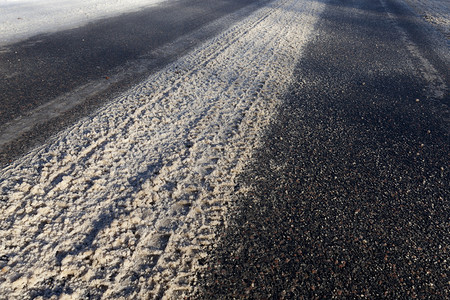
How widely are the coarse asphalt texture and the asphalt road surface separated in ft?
7.66

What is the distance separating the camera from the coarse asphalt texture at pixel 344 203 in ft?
6.57

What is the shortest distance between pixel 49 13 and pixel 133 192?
829 centimetres

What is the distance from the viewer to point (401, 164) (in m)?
3.20

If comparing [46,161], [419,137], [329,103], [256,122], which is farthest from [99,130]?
[419,137]

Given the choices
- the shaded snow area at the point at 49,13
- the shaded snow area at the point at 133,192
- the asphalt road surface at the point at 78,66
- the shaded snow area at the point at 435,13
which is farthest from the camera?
the shaded snow area at the point at 435,13

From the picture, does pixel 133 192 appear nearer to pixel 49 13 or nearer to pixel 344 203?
pixel 344 203

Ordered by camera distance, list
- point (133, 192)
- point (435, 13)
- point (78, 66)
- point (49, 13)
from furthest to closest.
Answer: point (435, 13) → point (49, 13) → point (78, 66) → point (133, 192)

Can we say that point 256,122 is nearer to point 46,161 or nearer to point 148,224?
point 148,224

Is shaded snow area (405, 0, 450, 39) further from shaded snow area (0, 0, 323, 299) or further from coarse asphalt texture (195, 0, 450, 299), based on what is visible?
shaded snow area (0, 0, 323, 299)

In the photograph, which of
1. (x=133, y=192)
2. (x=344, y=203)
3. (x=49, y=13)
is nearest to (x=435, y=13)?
(x=344, y=203)

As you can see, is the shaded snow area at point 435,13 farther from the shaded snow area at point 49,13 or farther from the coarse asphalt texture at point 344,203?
the shaded snow area at point 49,13

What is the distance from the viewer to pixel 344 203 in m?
2.64

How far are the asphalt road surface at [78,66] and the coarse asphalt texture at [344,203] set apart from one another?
7.66 ft

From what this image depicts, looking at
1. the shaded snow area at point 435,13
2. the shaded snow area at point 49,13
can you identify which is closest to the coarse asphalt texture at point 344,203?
the shaded snow area at point 49,13
